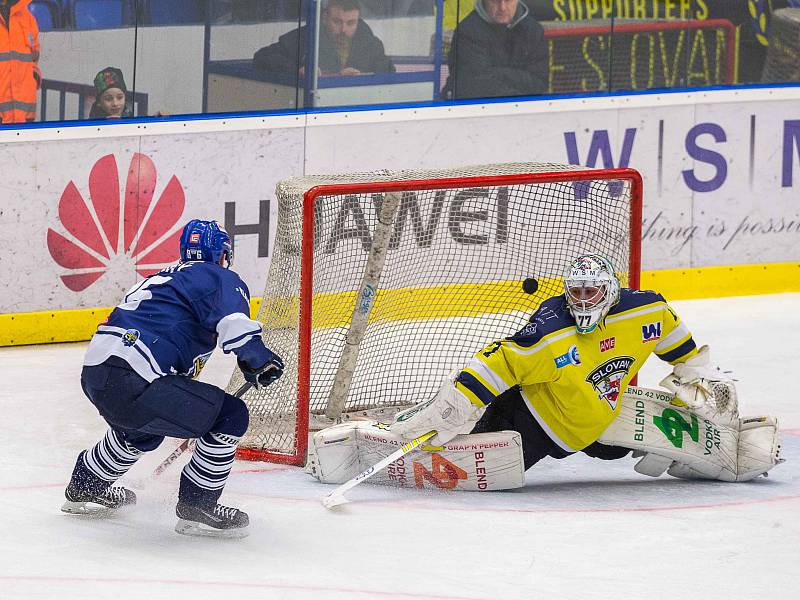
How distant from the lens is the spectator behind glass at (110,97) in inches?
287

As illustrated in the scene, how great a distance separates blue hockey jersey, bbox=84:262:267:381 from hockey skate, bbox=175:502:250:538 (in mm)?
378

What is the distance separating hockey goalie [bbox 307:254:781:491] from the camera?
4.96m

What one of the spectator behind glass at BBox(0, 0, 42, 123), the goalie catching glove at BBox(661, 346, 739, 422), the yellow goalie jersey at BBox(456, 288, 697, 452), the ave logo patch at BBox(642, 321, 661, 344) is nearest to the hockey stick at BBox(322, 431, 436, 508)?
the yellow goalie jersey at BBox(456, 288, 697, 452)

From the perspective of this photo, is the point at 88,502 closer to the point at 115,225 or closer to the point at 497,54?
the point at 115,225

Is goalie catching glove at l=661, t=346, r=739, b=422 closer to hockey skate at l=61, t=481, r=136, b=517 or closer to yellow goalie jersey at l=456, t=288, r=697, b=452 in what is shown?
yellow goalie jersey at l=456, t=288, r=697, b=452

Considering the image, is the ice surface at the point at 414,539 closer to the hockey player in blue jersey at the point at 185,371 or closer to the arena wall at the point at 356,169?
→ the hockey player in blue jersey at the point at 185,371

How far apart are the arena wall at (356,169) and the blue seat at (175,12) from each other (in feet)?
1.48

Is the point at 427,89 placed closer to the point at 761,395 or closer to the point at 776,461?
the point at 761,395

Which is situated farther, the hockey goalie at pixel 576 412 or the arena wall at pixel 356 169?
the arena wall at pixel 356 169

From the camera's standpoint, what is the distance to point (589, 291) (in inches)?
195

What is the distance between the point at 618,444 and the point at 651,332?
14.5 inches

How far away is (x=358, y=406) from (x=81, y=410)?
42.6 inches

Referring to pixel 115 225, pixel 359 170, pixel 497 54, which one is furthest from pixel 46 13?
pixel 497 54

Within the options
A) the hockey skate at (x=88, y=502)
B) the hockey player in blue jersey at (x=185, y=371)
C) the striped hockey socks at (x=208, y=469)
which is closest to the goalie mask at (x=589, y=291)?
the hockey player in blue jersey at (x=185, y=371)
